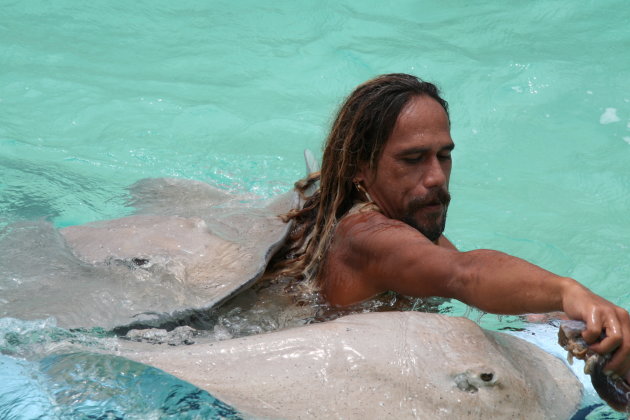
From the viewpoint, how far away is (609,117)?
6469mm

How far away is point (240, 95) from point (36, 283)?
399 centimetres

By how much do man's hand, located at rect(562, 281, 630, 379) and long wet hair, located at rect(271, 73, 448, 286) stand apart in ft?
4.20

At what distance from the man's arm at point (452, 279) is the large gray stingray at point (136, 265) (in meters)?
0.39

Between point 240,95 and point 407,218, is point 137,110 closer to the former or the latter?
point 240,95

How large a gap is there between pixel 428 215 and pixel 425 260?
599 millimetres

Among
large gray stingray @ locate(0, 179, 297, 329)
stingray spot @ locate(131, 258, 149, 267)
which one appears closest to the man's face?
large gray stingray @ locate(0, 179, 297, 329)

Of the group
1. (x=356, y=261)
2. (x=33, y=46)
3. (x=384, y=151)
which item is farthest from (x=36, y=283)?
(x=33, y=46)

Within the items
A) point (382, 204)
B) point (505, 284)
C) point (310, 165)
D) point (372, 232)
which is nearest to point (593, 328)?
point (505, 284)

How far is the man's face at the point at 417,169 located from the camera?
118 inches

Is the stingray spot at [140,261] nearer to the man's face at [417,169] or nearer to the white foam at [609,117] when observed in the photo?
the man's face at [417,169]

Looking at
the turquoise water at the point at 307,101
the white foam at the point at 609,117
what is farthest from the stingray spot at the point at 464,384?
the white foam at the point at 609,117

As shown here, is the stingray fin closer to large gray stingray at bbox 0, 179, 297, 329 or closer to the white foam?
large gray stingray at bbox 0, 179, 297, 329

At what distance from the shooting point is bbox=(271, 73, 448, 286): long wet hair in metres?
3.09

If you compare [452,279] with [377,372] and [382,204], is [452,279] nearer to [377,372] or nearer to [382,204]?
[377,372]
